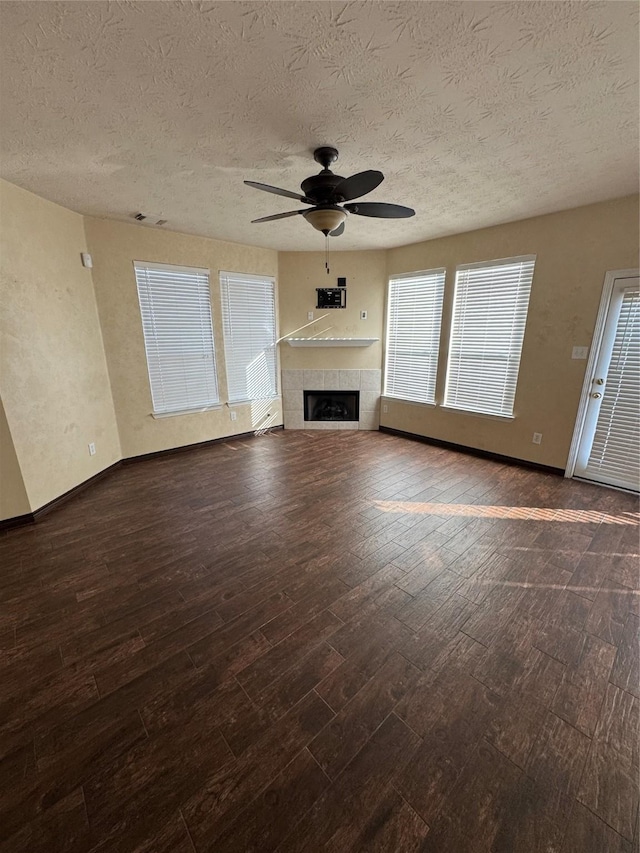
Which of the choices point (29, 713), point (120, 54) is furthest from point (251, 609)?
point (120, 54)

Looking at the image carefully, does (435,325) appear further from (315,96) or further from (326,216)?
(315,96)

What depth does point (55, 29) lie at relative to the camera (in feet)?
4.18

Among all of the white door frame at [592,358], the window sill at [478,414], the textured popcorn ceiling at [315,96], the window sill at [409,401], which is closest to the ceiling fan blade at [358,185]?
the textured popcorn ceiling at [315,96]

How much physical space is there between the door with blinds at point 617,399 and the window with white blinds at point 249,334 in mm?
3925

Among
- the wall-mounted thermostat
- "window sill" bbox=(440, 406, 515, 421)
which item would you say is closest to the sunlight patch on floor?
"window sill" bbox=(440, 406, 515, 421)

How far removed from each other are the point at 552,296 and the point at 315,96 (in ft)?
9.83

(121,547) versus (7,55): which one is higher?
(7,55)

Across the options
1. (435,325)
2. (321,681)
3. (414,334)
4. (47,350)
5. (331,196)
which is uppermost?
(331,196)

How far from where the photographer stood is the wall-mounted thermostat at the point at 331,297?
4.96m

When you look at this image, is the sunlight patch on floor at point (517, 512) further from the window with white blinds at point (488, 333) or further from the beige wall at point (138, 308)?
the beige wall at point (138, 308)

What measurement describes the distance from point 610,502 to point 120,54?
4492 millimetres

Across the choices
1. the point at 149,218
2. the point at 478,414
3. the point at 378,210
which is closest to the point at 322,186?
the point at 378,210

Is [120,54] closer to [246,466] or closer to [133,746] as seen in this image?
[133,746]

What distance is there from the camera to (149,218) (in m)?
3.40
